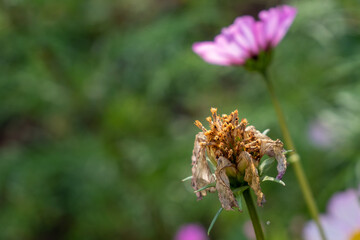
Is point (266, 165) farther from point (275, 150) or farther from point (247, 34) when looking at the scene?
point (247, 34)

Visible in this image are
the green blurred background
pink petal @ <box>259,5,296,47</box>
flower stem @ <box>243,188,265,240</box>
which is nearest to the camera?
flower stem @ <box>243,188,265,240</box>

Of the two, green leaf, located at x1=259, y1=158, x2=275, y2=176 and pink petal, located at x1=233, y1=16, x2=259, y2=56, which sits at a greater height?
pink petal, located at x1=233, y1=16, x2=259, y2=56

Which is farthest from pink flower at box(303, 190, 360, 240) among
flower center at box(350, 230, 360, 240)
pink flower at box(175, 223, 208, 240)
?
pink flower at box(175, 223, 208, 240)

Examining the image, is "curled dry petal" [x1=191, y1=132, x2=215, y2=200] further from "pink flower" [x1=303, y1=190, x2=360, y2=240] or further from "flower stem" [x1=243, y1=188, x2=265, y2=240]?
"pink flower" [x1=303, y1=190, x2=360, y2=240]

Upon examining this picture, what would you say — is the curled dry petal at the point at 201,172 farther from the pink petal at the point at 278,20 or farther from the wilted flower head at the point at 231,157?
the pink petal at the point at 278,20

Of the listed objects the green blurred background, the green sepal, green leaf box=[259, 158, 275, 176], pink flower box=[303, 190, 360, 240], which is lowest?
pink flower box=[303, 190, 360, 240]

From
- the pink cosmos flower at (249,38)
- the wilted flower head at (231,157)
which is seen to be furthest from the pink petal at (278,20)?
the wilted flower head at (231,157)

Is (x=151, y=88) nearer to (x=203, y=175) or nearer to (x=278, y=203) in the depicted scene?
(x=278, y=203)

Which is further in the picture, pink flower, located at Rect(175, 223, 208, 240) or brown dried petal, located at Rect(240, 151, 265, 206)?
pink flower, located at Rect(175, 223, 208, 240)
